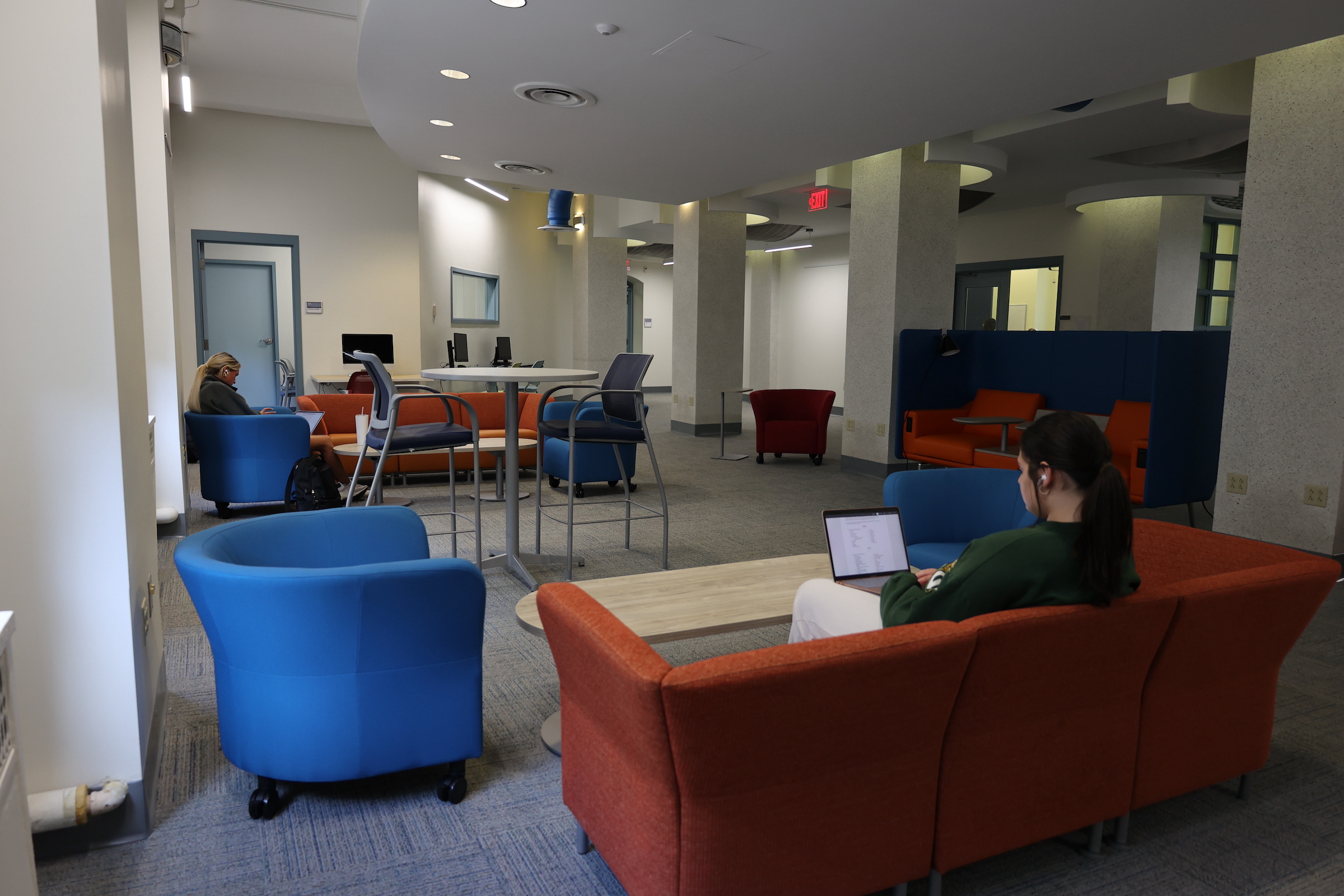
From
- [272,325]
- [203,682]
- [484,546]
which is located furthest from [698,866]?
[272,325]

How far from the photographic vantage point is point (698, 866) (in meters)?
1.54

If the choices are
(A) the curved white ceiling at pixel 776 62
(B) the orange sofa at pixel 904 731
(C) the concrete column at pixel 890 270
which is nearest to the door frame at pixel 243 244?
(A) the curved white ceiling at pixel 776 62

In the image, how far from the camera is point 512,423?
13.7 feet

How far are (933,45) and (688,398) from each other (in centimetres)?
669

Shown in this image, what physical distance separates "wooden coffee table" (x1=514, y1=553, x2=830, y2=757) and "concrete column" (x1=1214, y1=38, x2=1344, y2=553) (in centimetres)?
351

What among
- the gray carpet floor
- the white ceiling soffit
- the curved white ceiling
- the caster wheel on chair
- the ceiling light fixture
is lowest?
the gray carpet floor

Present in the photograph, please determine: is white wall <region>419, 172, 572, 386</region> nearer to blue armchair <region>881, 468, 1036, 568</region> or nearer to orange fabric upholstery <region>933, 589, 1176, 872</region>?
blue armchair <region>881, 468, 1036, 568</region>

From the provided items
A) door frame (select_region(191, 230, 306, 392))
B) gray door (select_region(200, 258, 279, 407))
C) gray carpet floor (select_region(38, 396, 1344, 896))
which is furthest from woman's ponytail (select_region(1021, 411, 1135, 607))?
gray door (select_region(200, 258, 279, 407))

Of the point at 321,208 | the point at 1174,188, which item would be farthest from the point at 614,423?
the point at 1174,188

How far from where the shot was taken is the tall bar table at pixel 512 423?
362 cm

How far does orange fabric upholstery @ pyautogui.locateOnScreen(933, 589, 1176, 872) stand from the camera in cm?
171

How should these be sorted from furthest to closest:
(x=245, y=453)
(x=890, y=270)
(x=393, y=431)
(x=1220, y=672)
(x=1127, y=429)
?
(x=890, y=270) → (x=1127, y=429) → (x=245, y=453) → (x=393, y=431) → (x=1220, y=672)

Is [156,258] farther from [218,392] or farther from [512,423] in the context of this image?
[512,423]

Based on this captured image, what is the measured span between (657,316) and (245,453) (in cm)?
1276
